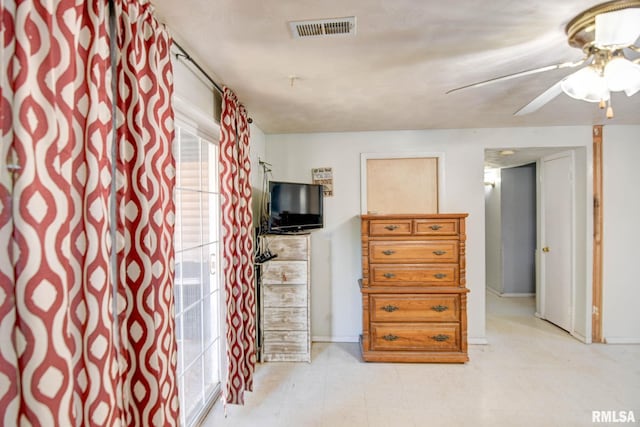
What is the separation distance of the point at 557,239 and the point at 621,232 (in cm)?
58

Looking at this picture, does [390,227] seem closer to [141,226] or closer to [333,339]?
[333,339]

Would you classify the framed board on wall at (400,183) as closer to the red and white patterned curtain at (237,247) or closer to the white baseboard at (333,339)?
the white baseboard at (333,339)

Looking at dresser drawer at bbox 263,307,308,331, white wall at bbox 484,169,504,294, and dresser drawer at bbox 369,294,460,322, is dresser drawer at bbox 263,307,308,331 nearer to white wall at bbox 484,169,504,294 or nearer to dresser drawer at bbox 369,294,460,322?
dresser drawer at bbox 369,294,460,322

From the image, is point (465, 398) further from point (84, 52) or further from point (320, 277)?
point (84, 52)

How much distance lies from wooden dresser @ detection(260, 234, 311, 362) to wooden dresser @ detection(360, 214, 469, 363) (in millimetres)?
579

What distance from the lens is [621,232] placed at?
335cm

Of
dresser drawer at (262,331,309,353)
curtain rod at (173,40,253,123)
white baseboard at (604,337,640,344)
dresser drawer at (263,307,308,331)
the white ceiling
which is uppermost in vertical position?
the white ceiling

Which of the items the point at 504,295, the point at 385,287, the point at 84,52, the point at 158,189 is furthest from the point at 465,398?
the point at 504,295

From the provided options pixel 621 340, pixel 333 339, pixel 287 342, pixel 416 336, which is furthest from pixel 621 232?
pixel 287 342

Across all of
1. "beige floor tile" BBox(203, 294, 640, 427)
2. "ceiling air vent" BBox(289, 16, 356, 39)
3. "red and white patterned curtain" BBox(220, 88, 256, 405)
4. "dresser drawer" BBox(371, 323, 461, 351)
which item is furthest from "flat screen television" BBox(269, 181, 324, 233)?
"ceiling air vent" BBox(289, 16, 356, 39)

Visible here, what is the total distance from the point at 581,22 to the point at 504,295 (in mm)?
4771

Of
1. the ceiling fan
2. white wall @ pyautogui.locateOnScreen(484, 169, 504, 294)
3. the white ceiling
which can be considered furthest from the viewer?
white wall @ pyautogui.locateOnScreen(484, 169, 504, 294)

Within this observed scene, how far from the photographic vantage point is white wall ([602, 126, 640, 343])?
3340mm

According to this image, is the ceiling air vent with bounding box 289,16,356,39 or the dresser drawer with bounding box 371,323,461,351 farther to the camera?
the dresser drawer with bounding box 371,323,461,351
